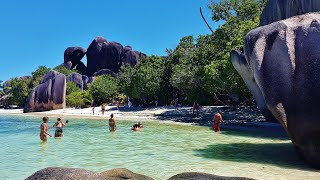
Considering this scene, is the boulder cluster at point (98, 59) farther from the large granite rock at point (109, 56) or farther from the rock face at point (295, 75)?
the rock face at point (295, 75)

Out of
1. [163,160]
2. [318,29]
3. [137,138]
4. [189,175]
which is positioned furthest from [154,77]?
[189,175]

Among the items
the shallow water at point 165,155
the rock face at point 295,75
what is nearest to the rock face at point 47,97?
the shallow water at point 165,155

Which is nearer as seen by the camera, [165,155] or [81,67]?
[165,155]

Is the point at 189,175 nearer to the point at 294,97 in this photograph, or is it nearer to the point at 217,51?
the point at 294,97

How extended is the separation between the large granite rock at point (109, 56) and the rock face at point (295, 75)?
7353 cm

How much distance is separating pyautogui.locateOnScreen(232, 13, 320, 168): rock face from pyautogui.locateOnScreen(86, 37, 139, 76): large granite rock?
73530mm

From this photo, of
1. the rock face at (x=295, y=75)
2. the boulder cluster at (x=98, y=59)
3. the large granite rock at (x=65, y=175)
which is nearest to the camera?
the large granite rock at (x=65, y=175)

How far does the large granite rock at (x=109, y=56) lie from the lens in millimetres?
84062

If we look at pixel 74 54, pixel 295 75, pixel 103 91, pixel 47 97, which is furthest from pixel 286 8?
pixel 74 54

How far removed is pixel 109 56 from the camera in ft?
276

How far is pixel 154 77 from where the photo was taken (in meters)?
45.6

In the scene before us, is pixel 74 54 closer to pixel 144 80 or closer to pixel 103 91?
pixel 103 91

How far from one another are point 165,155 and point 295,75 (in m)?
5.89

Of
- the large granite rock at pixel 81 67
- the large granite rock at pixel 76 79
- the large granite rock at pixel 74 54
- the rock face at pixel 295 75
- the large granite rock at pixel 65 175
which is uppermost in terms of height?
the large granite rock at pixel 74 54
